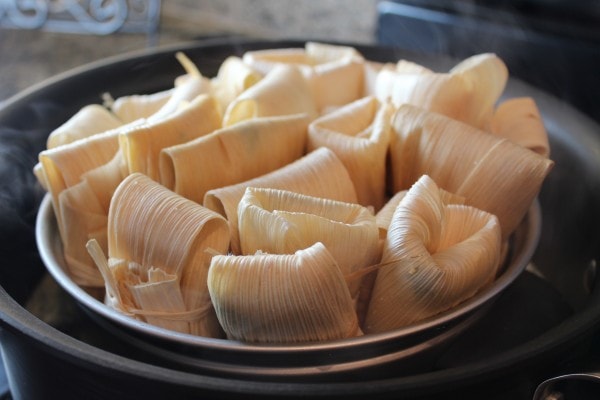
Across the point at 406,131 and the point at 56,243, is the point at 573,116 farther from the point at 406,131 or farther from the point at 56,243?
the point at 56,243

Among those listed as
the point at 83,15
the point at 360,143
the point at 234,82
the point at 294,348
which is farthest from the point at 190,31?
the point at 294,348

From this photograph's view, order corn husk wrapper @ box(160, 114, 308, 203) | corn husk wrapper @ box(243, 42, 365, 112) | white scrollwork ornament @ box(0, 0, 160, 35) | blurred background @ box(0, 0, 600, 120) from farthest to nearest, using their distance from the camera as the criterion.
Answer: white scrollwork ornament @ box(0, 0, 160, 35) → blurred background @ box(0, 0, 600, 120) → corn husk wrapper @ box(243, 42, 365, 112) → corn husk wrapper @ box(160, 114, 308, 203)

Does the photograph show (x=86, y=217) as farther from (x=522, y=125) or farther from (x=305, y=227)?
(x=522, y=125)

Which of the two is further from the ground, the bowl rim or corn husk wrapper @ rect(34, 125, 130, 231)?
corn husk wrapper @ rect(34, 125, 130, 231)

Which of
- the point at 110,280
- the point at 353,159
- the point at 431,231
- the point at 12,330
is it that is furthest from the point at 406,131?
the point at 12,330

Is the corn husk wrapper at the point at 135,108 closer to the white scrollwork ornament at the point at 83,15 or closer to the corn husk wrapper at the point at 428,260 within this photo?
the corn husk wrapper at the point at 428,260

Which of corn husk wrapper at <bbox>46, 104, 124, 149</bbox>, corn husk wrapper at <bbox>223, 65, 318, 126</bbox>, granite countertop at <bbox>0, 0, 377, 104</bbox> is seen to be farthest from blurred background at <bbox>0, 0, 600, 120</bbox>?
corn husk wrapper at <bbox>46, 104, 124, 149</bbox>

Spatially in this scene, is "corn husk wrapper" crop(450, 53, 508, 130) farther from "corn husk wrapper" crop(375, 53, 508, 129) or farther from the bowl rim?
the bowl rim
